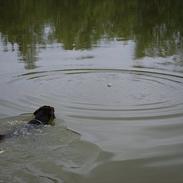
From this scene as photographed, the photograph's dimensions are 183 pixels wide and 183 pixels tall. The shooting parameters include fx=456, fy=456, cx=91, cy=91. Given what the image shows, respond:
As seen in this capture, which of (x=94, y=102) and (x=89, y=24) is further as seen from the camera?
(x=89, y=24)

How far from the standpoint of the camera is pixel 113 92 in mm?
9984

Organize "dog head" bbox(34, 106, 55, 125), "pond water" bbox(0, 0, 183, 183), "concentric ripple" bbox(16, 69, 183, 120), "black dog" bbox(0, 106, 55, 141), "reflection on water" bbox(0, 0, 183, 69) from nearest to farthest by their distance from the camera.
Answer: "pond water" bbox(0, 0, 183, 183) → "black dog" bbox(0, 106, 55, 141) → "dog head" bbox(34, 106, 55, 125) → "concentric ripple" bbox(16, 69, 183, 120) → "reflection on water" bbox(0, 0, 183, 69)

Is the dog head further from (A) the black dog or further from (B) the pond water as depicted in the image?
(B) the pond water

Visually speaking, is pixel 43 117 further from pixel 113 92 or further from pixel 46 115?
pixel 113 92

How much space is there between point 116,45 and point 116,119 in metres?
8.40

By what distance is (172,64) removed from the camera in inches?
506

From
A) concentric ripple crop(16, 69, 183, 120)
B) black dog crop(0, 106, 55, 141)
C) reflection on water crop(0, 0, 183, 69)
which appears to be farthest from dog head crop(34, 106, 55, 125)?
reflection on water crop(0, 0, 183, 69)

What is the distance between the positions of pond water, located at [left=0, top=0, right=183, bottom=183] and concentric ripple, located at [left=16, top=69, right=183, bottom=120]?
0.07 ft

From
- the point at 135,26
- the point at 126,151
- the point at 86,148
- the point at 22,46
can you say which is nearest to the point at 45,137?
the point at 86,148

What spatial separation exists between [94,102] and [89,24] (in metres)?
13.5

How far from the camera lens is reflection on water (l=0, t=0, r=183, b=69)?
53.5 feet

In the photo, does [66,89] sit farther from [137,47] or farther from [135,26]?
[135,26]

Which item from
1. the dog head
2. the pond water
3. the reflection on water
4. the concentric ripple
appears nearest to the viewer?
the pond water

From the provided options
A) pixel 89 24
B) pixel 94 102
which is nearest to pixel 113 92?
pixel 94 102
